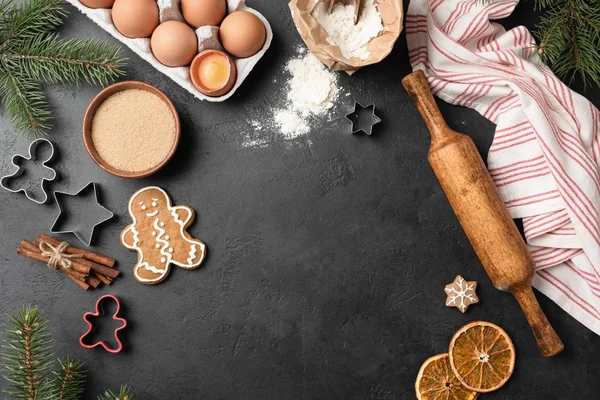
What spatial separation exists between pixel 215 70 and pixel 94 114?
44cm

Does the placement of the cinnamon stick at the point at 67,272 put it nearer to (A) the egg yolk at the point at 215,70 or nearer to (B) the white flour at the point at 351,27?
(A) the egg yolk at the point at 215,70

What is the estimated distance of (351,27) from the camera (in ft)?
6.23

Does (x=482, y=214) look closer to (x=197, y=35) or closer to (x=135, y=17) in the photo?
(x=197, y=35)

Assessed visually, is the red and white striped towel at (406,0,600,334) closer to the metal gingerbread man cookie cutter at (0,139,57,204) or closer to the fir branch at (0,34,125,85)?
the fir branch at (0,34,125,85)

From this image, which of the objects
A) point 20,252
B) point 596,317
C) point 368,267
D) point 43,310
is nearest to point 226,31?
point 368,267

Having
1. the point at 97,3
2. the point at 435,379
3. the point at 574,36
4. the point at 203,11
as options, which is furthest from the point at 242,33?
the point at 435,379

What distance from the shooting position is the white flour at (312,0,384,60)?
1886mm

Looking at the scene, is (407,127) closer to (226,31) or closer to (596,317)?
(226,31)

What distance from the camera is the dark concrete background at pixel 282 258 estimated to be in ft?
6.41

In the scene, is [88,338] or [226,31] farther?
[88,338]

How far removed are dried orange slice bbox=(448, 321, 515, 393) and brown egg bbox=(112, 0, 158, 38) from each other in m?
1.41

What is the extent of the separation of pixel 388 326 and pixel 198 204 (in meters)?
0.77

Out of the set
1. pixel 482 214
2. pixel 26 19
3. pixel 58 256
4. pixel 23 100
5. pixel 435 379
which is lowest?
pixel 435 379

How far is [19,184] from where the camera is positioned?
2.03m
